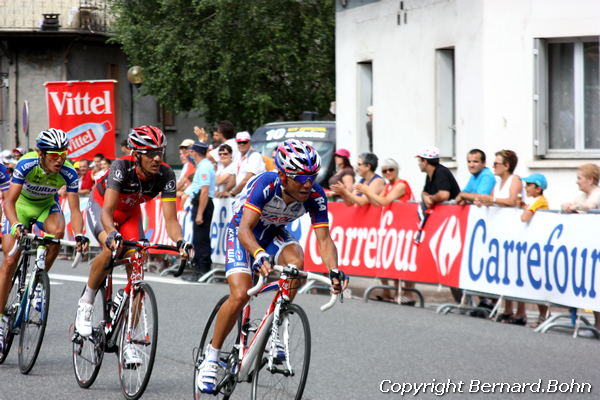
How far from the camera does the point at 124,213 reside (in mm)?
8656

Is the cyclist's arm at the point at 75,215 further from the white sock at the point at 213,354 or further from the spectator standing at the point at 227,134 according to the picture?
the spectator standing at the point at 227,134

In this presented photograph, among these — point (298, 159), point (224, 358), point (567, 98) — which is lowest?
point (224, 358)

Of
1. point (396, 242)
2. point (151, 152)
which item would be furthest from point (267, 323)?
point (396, 242)

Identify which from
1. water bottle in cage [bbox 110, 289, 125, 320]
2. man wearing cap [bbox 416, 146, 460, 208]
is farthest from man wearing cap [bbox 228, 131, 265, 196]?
water bottle in cage [bbox 110, 289, 125, 320]

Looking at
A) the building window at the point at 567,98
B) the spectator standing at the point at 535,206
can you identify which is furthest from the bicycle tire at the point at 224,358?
the building window at the point at 567,98

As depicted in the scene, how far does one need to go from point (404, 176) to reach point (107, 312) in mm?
12774

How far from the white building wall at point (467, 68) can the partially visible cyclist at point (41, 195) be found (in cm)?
930

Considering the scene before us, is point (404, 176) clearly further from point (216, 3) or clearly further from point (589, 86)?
point (216, 3)

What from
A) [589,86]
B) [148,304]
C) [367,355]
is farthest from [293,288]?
[589,86]

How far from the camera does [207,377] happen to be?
7.20 metres

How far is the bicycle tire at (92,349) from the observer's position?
27.2 ft

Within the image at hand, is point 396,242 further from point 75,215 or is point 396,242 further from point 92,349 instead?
point 92,349

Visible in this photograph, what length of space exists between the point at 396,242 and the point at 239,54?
2453 cm

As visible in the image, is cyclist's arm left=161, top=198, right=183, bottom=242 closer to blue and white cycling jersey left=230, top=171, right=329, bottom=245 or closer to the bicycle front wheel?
blue and white cycling jersey left=230, top=171, right=329, bottom=245
